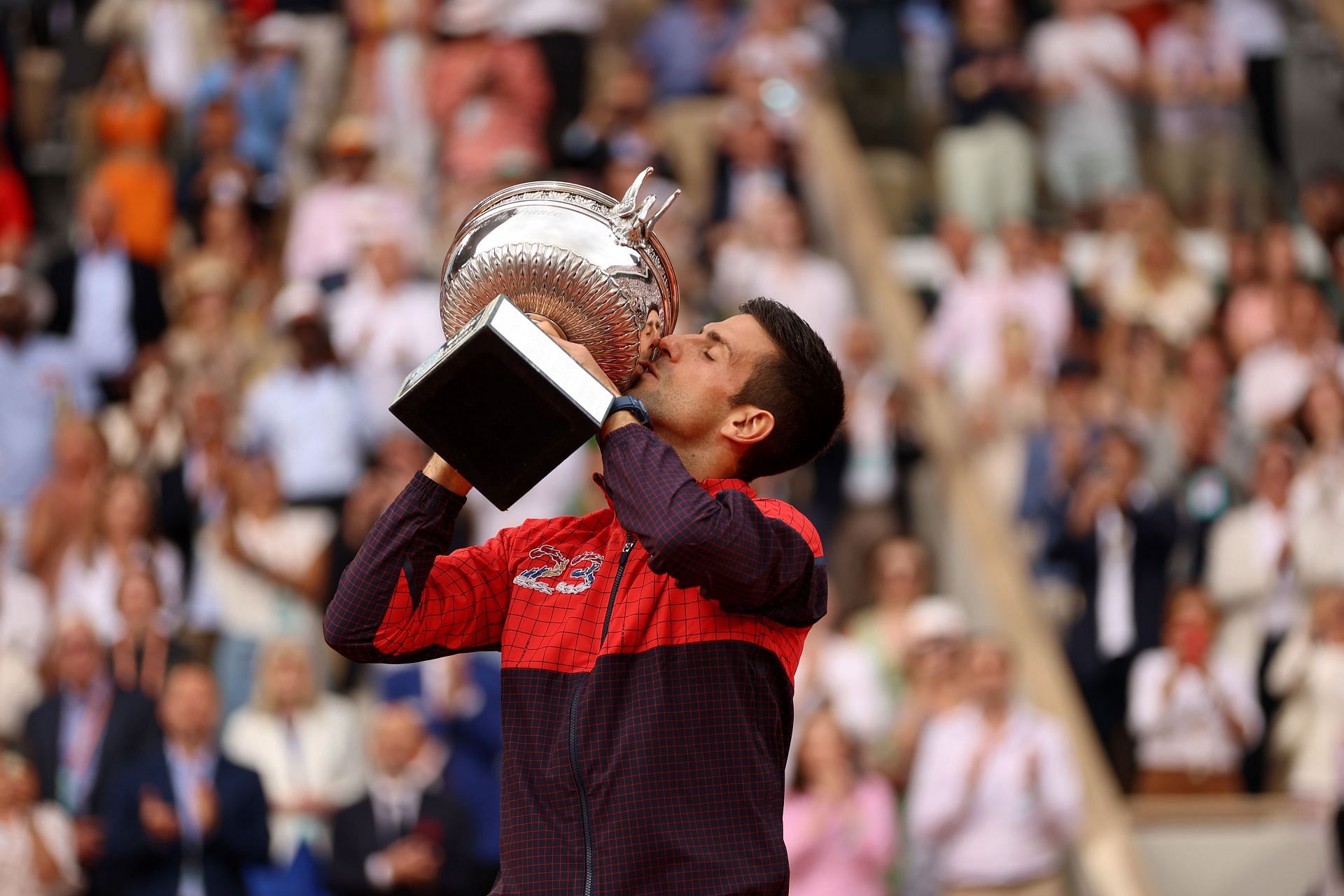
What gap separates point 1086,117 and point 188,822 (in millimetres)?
6789

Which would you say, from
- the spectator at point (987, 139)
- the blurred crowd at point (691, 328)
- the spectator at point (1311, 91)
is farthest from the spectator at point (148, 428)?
the spectator at point (1311, 91)

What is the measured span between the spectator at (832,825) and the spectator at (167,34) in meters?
6.82

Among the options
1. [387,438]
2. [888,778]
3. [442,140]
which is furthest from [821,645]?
[442,140]

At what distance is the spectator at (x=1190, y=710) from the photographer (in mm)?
8461

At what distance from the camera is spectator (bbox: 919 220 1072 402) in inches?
406

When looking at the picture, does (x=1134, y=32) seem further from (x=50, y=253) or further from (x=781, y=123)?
(x=50, y=253)

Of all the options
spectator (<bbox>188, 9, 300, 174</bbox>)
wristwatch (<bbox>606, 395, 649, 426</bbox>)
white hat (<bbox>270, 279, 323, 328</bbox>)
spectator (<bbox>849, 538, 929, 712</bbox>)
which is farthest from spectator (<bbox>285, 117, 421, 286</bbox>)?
wristwatch (<bbox>606, 395, 649, 426</bbox>)

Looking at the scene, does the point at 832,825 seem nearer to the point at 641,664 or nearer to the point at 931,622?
the point at 931,622

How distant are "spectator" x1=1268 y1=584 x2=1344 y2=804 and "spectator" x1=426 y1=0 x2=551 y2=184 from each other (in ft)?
14.4

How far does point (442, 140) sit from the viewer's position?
1107 cm

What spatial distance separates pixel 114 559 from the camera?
28.7 ft

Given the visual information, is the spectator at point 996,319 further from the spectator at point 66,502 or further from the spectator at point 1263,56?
the spectator at point 66,502

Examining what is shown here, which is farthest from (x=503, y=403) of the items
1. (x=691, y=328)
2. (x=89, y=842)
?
(x=691, y=328)

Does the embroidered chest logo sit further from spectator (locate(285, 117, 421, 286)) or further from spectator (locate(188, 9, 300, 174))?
spectator (locate(188, 9, 300, 174))
